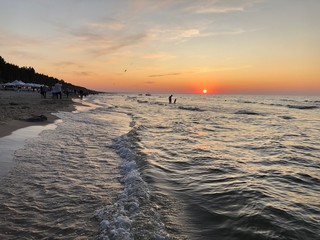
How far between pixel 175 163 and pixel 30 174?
15.4ft

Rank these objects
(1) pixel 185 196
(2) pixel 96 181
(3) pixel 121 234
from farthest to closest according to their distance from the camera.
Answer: (2) pixel 96 181
(1) pixel 185 196
(3) pixel 121 234

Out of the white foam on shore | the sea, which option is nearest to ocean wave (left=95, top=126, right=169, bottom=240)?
the sea

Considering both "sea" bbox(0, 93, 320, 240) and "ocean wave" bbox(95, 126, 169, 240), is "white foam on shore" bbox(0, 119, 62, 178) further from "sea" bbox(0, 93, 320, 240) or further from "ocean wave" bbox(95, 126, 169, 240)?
"ocean wave" bbox(95, 126, 169, 240)

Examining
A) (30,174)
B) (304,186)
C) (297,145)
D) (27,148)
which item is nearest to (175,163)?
(304,186)

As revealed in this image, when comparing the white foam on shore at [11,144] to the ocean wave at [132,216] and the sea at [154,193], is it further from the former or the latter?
the ocean wave at [132,216]

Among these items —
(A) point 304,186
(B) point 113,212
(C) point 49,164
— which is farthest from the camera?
(C) point 49,164

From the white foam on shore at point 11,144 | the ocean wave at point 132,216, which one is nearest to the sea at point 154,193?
the ocean wave at point 132,216

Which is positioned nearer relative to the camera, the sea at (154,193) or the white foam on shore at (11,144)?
the sea at (154,193)

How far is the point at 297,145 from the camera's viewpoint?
46.0 feet

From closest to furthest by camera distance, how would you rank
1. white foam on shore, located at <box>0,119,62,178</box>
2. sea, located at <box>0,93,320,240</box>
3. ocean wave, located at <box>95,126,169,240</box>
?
ocean wave, located at <box>95,126,169,240</box> → sea, located at <box>0,93,320,240</box> → white foam on shore, located at <box>0,119,62,178</box>

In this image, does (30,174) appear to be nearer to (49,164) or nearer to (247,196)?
(49,164)

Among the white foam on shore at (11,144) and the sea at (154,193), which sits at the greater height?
the white foam on shore at (11,144)

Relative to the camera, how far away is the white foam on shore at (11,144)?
291 inches

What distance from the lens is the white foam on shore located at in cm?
738
